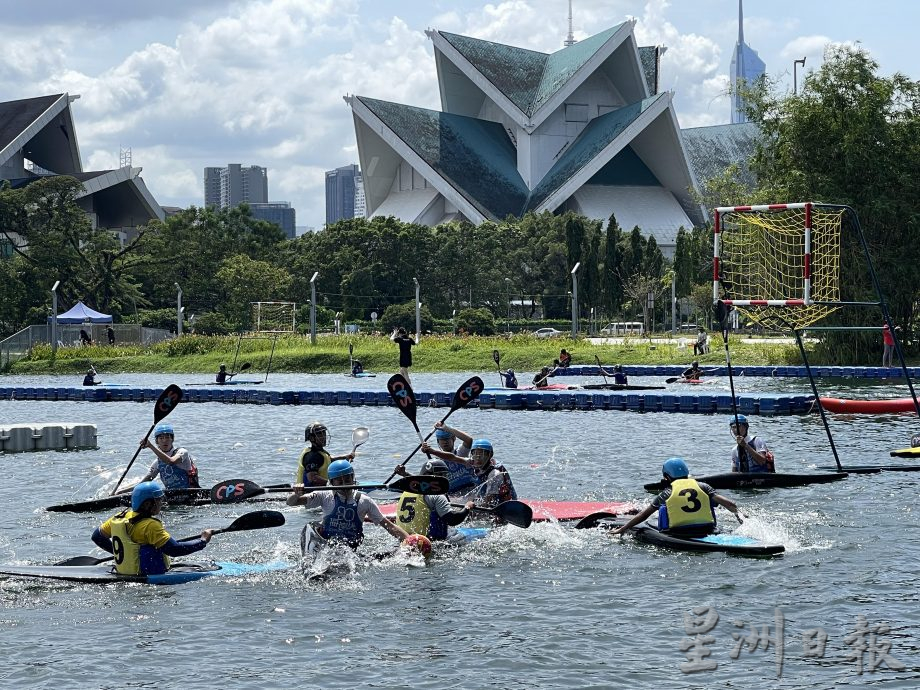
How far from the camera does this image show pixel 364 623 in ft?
36.4

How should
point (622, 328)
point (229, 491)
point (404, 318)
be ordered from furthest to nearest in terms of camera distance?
1. point (622, 328)
2. point (404, 318)
3. point (229, 491)

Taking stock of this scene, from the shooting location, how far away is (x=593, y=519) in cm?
1462

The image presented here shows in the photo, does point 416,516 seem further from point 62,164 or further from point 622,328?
point 62,164

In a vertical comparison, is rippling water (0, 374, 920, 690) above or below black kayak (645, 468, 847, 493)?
below

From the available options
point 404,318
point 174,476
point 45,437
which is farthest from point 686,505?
point 404,318

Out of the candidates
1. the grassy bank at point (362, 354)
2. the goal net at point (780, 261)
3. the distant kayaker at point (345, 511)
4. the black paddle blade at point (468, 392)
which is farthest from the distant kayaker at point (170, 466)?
the grassy bank at point (362, 354)

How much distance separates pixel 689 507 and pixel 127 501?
8.17 meters

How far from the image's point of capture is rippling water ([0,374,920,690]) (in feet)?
31.8

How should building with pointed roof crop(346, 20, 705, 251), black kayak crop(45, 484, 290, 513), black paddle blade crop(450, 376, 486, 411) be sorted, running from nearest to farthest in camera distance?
black paddle blade crop(450, 376, 486, 411) < black kayak crop(45, 484, 290, 513) < building with pointed roof crop(346, 20, 705, 251)

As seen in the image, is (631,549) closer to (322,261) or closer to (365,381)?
(365,381)

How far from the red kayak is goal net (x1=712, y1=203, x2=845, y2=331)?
6.55m

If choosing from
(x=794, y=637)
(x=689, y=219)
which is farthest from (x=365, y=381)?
(x=689, y=219)

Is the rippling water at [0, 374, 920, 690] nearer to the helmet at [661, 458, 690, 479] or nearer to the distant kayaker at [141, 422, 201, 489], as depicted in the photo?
the distant kayaker at [141, 422, 201, 489]

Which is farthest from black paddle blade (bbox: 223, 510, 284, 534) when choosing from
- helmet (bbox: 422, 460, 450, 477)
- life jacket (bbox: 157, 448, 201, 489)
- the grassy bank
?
the grassy bank
